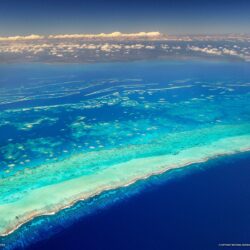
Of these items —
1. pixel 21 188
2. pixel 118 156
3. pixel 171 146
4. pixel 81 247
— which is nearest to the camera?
pixel 81 247

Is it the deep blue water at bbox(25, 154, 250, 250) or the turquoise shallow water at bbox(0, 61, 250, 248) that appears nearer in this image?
the deep blue water at bbox(25, 154, 250, 250)

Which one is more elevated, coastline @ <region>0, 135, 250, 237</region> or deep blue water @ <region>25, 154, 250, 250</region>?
coastline @ <region>0, 135, 250, 237</region>

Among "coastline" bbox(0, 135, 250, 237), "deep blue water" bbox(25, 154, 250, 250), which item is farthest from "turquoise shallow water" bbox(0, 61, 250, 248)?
"deep blue water" bbox(25, 154, 250, 250)

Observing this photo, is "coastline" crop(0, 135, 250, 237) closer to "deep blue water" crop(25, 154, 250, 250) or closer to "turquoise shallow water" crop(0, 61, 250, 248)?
"turquoise shallow water" crop(0, 61, 250, 248)

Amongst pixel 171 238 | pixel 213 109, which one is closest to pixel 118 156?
pixel 171 238

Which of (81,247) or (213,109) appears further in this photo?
(213,109)

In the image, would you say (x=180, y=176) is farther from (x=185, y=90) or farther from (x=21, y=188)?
(x=185, y=90)

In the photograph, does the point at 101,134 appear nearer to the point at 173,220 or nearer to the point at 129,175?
the point at 129,175

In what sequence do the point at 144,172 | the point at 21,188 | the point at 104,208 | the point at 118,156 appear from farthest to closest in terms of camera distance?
the point at 118,156 < the point at 144,172 < the point at 21,188 < the point at 104,208
